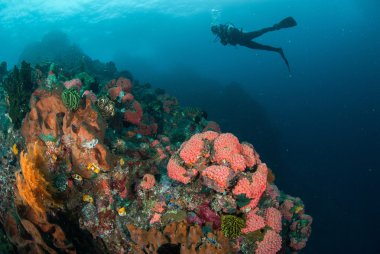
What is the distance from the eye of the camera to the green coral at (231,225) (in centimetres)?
449

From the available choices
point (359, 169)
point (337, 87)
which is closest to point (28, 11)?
point (359, 169)

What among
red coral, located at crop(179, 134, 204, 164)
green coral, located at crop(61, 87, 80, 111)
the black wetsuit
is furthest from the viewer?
the black wetsuit

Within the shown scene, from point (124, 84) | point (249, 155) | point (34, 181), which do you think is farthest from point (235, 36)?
point (34, 181)

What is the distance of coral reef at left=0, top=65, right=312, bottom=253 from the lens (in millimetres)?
4402

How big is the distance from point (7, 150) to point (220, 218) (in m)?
5.68

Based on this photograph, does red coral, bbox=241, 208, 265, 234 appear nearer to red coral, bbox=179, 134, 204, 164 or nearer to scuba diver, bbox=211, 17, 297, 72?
red coral, bbox=179, 134, 204, 164

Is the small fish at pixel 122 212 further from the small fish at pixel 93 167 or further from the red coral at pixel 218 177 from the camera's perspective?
the red coral at pixel 218 177

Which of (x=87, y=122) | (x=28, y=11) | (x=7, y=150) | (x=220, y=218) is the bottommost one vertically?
(x=220, y=218)

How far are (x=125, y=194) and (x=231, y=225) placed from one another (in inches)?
84.6

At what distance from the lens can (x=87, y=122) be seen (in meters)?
5.22

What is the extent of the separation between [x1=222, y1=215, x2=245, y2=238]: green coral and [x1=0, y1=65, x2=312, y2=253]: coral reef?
0.06 feet

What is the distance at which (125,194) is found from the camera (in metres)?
5.18

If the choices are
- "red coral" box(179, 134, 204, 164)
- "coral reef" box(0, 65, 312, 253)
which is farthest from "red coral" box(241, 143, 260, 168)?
"red coral" box(179, 134, 204, 164)

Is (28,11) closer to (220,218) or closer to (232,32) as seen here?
(232,32)
